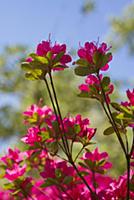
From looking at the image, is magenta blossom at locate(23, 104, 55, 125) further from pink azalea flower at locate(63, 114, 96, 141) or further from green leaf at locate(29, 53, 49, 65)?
green leaf at locate(29, 53, 49, 65)

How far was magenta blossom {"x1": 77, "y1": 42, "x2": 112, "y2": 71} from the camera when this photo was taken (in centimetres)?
105

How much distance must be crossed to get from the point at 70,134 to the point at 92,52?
0.78 feet

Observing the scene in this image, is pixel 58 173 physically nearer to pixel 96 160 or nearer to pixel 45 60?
pixel 96 160

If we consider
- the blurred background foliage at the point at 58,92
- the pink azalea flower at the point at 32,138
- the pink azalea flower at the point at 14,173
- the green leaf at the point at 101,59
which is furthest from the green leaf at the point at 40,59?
the blurred background foliage at the point at 58,92

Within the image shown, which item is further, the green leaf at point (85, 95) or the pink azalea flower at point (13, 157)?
the pink azalea flower at point (13, 157)

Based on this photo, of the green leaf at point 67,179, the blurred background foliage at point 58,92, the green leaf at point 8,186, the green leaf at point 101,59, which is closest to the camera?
the green leaf at point 101,59

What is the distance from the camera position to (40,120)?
138 cm

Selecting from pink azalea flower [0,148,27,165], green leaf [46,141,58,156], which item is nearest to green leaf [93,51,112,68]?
green leaf [46,141,58,156]

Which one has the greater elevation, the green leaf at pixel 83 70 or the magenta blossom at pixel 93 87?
the green leaf at pixel 83 70

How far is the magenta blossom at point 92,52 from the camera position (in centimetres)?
105

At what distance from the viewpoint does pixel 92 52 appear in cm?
107

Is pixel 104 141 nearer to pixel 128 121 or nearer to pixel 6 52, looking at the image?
pixel 6 52

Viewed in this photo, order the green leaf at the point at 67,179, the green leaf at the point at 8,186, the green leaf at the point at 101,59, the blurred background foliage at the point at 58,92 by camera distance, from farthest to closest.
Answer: the blurred background foliage at the point at 58,92, the green leaf at the point at 8,186, the green leaf at the point at 67,179, the green leaf at the point at 101,59

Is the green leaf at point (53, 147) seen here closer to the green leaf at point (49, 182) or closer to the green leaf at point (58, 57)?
the green leaf at point (49, 182)
